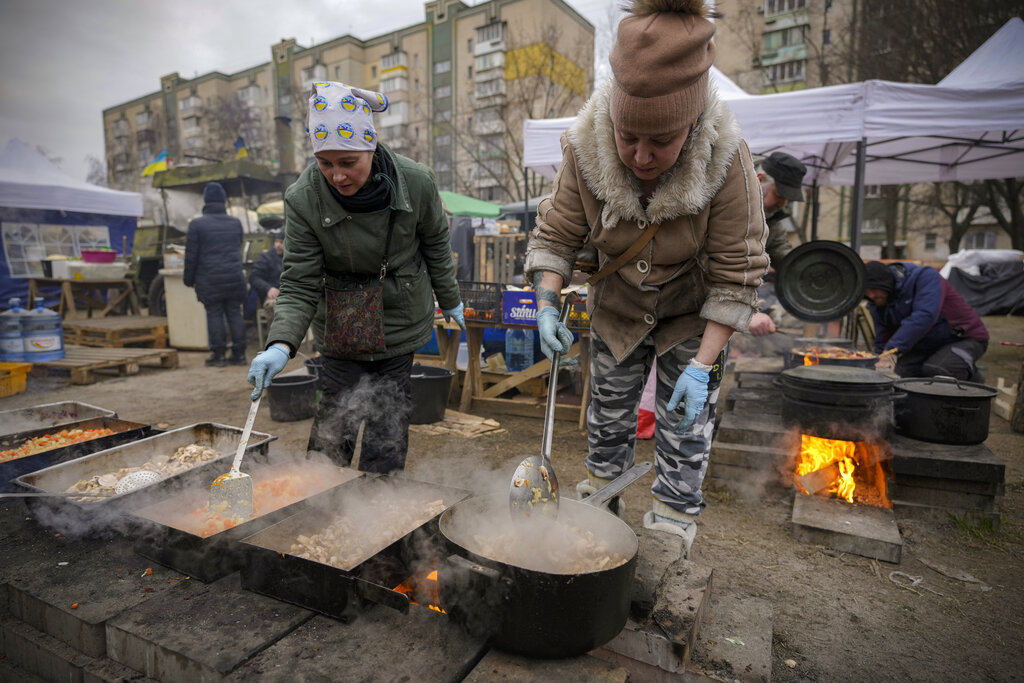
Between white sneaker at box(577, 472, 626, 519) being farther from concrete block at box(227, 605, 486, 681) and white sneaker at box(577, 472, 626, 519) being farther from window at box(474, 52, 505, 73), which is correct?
window at box(474, 52, 505, 73)

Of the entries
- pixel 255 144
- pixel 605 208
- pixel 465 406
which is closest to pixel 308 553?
pixel 605 208

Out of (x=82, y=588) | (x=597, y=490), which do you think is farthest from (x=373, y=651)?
(x=82, y=588)

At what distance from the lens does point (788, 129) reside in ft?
18.9

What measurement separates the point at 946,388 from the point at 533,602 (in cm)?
353

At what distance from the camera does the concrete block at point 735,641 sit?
6.00 ft

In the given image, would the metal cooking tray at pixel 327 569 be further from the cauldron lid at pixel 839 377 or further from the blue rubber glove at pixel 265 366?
the cauldron lid at pixel 839 377

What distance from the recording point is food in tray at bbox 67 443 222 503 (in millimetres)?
2451

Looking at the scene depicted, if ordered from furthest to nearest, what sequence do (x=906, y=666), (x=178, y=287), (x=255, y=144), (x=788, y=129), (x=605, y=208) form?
(x=255, y=144)
(x=178, y=287)
(x=788, y=129)
(x=906, y=666)
(x=605, y=208)

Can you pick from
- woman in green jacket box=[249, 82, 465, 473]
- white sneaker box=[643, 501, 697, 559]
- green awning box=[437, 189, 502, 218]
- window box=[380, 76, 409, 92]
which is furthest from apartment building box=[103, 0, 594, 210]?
white sneaker box=[643, 501, 697, 559]

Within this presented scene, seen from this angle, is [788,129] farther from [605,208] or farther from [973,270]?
[973,270]

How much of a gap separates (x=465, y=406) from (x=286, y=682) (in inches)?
169

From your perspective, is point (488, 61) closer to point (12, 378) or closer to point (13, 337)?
point (13, 337)

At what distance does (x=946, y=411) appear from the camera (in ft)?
11.5

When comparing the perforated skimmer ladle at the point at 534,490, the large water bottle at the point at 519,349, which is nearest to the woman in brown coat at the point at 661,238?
the perforated skimmer ladle at the point at 534,490
